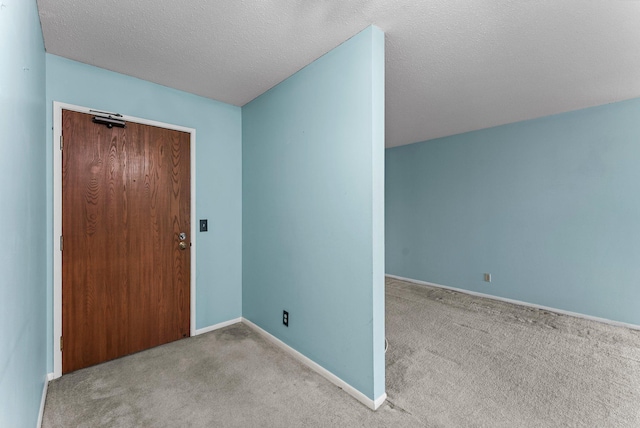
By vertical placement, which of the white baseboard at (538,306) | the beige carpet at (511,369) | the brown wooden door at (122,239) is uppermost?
the brown wooden door at (122,239)

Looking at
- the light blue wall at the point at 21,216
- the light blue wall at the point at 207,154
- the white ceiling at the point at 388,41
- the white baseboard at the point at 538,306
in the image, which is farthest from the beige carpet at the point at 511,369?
the white ceiling at the point at 388,41

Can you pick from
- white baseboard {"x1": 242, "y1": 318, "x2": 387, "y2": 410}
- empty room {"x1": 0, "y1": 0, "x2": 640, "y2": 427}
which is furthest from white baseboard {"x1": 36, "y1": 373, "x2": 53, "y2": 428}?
white baseboard {"x1": 242, "y1": 318, "x2": 387, "y2": 410}

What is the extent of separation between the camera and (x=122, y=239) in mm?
2422

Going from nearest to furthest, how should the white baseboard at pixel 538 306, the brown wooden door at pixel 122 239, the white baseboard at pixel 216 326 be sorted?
the brown wooden door at pixel 122 239 < the white baseboard at pixel 216 326 < the white baseboard at pixel 538 306

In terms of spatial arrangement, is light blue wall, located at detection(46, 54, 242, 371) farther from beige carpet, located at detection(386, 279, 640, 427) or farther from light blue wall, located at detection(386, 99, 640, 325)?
light blue wall, located at detection(386, 99, 640, 325)

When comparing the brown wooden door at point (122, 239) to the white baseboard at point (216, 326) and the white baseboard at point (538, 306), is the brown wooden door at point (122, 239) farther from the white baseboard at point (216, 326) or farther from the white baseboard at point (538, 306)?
the white baseboard at point (538, 306)

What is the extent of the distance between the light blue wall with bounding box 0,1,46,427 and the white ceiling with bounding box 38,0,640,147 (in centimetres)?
41

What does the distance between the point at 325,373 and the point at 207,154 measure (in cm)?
233

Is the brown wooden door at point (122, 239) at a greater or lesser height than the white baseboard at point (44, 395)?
greater

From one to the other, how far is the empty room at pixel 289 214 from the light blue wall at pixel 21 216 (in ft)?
0.07

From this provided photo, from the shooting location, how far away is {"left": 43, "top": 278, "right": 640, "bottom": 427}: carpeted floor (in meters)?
1.71

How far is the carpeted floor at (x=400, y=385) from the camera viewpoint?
171 centimetres

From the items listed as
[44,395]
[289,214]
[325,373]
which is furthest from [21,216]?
[325,373]

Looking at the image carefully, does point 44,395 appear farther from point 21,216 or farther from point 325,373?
point 325,373
